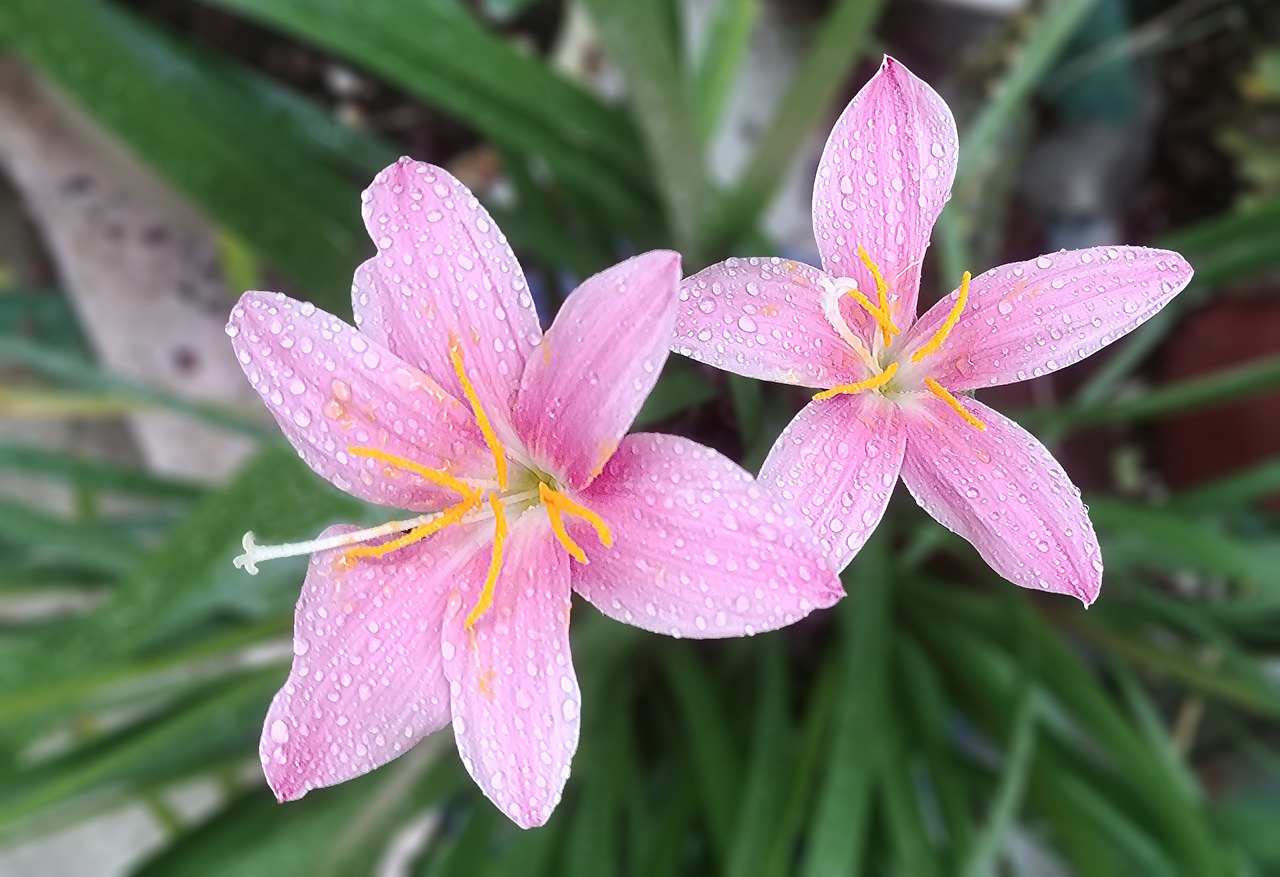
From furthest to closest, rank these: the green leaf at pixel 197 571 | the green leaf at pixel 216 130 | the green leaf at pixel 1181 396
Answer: the green leaf at pixel 1181 396 → the green leaf at pixel 216 130 → the green leaf at pixel 197 571

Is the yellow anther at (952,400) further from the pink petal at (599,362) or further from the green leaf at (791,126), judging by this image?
the green leaf at (791,126)

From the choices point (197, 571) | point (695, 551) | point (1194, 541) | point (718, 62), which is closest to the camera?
point (695, 551)

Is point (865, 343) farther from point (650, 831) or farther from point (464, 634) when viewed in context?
point (650, 831)

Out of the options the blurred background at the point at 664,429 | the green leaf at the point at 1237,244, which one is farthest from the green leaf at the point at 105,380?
the green leaf at the point at 1237,244

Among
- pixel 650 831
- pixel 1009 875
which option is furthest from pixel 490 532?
pixel 1009 875

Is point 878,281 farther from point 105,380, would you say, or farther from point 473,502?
point 105,380

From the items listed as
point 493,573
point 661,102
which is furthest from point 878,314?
point 661,102
